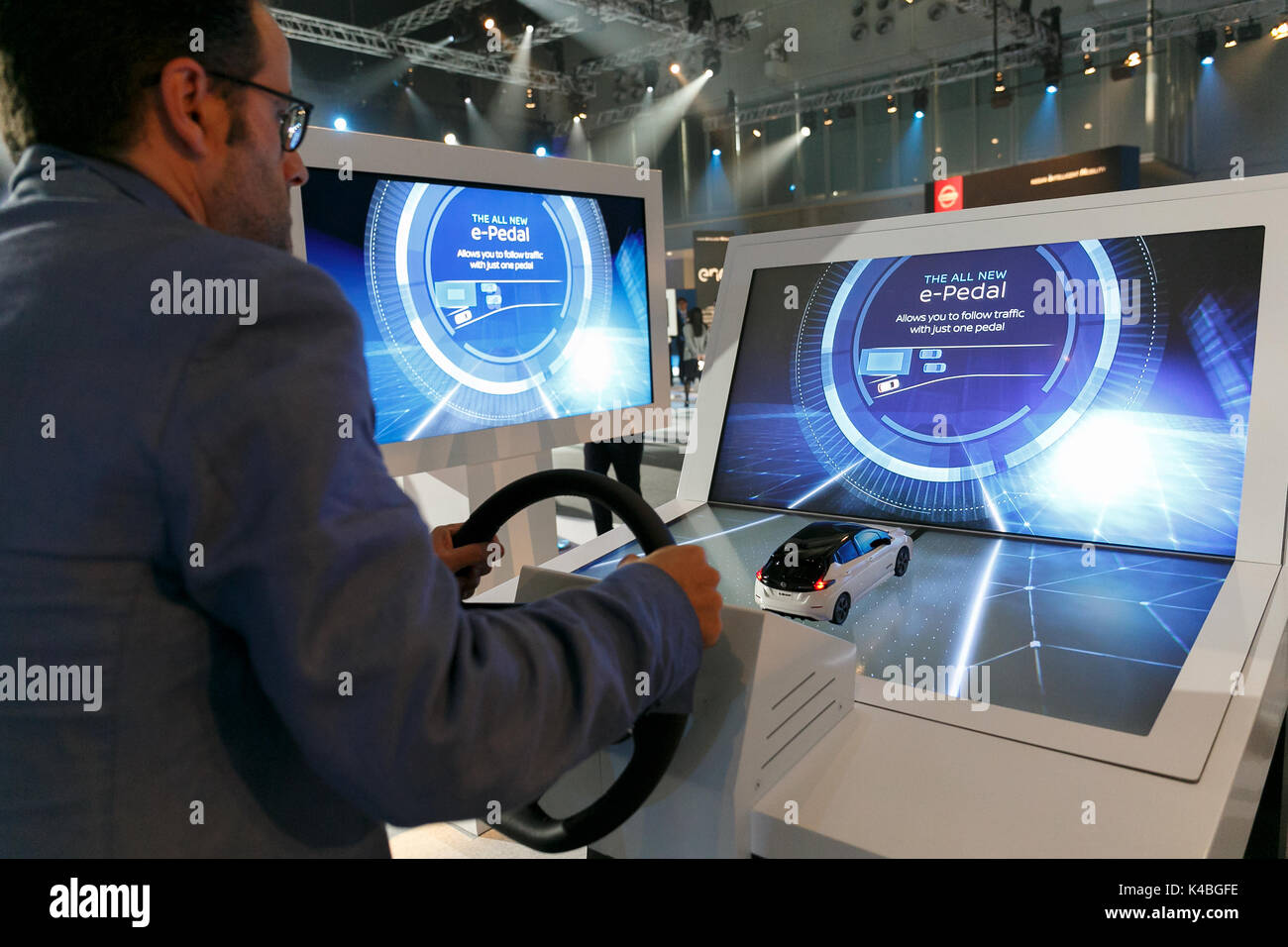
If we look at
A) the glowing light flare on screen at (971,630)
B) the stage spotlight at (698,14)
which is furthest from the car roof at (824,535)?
the stage spotlight at (698,14)

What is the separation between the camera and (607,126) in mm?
15055

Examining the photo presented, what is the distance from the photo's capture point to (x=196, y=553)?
555 millimetres

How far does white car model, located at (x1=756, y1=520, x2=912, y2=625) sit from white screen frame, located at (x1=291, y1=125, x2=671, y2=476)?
31.9 inches

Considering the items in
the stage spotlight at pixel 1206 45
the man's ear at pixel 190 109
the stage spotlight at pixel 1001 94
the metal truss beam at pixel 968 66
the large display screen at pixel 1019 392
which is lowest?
the large display screen at pixel 1019 392

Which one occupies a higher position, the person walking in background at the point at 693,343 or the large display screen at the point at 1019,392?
the person walking in background at the point at 693,343

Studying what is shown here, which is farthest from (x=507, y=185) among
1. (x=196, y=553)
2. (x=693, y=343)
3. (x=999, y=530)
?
(x=693, y=343)

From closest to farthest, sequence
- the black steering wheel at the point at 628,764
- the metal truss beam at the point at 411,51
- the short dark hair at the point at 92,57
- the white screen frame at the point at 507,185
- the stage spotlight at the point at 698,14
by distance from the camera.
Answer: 1. the short dark hair at the point at 92,57
2. the black steering wheel at the point at 628,764
3. the white screen frame at the point at 507,185
4. the metal truss beam at the point at 411,51
5. the stage spotlight at the point at 698,14

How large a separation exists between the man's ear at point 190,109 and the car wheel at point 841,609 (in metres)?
1.03

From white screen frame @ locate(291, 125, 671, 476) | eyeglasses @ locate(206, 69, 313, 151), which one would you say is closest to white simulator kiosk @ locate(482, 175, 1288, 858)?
white screen frame @ locate(291, 125, 671, 476)

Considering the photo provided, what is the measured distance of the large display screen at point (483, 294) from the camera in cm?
170

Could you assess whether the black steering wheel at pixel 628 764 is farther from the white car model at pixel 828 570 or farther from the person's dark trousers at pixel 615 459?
the person's dark trousers at pixel 615 459

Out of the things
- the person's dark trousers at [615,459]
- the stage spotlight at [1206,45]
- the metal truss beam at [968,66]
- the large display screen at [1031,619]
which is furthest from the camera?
the stage spotlight at [1206,45]

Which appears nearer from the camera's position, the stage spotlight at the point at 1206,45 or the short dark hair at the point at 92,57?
the short dark hair at the point at 92,57
